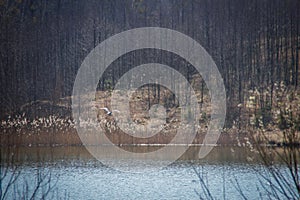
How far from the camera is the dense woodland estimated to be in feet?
80.7

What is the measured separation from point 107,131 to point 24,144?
105 inches

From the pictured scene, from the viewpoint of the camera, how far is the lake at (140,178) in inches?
368

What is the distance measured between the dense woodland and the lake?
31.6 feet

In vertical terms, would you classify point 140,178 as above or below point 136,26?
below

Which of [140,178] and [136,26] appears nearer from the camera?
[140,178]

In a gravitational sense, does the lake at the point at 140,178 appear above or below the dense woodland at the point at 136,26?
below

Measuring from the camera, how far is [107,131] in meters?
16.5

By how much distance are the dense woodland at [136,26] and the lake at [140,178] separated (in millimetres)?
9639

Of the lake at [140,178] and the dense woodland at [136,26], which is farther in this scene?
the dense woodland at [136,26]

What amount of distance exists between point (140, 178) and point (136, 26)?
1898cm

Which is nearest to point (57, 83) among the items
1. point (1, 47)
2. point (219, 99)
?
point (1, 47)

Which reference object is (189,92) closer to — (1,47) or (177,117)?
(177,117)

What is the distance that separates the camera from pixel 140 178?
11109 mm

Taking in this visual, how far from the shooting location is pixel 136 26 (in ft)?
95.7
